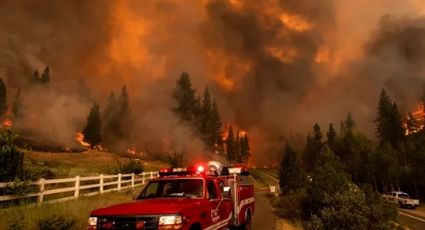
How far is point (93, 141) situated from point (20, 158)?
76.1m

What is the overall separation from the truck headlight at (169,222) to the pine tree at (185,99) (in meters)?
82.3

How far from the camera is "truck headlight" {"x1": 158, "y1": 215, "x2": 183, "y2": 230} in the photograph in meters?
7.37

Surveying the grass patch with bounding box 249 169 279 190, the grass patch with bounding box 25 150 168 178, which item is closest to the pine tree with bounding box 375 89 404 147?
the grass patch with bounding box 249 169 279 190

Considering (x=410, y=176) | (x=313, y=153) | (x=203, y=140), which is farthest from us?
(x=313, y=153)

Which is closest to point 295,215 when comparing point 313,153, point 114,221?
point 114,221

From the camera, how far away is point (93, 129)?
86.3 m

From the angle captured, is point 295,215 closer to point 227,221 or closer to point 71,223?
point 227,221

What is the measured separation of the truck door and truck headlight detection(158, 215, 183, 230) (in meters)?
2.10

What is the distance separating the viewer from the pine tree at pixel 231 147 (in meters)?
144

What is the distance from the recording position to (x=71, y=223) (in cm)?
1098

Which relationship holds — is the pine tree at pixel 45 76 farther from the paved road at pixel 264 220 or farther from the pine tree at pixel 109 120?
the paved road at pixel 264 220

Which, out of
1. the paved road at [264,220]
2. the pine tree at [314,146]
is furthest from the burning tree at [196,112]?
the paved road at [264,220]

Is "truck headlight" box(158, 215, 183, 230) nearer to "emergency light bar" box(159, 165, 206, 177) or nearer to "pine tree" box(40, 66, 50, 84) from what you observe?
"emergency light bar" box(159, 165, 206, 177)

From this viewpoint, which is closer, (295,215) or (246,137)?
(295,215)
